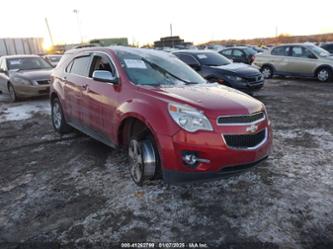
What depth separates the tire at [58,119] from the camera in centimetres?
622

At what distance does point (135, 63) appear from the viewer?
4574 mm

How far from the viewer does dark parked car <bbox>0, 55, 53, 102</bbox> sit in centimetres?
1047

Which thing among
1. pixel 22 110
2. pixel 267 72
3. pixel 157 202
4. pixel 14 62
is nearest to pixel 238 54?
pixel 267 72

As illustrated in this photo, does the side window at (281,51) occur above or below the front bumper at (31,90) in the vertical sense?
above

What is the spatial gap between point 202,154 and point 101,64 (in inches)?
95.2

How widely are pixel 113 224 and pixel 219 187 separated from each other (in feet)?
4.64

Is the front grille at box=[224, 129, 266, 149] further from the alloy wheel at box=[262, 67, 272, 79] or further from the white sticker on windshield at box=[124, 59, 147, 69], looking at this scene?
the alloy wheel at box=[262, 67, 272, 79]

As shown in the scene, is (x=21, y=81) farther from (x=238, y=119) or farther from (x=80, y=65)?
(x=238, y=119)

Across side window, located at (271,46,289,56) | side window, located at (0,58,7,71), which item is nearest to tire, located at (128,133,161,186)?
side window, located at (0,58,7,71)

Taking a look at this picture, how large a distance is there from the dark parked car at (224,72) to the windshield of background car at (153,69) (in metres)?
4.35

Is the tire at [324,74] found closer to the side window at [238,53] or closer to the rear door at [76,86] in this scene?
the side window at [238,53]

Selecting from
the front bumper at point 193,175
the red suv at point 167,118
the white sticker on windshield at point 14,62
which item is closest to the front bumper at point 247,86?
the red suv at point 167,118

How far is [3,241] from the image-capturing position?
3.09m

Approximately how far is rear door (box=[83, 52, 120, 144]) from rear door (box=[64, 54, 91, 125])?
0.14 m
